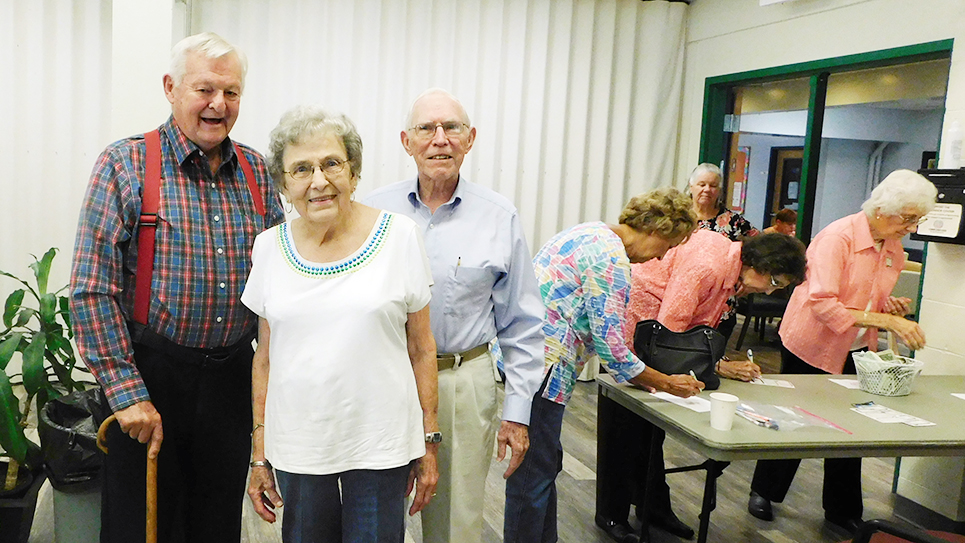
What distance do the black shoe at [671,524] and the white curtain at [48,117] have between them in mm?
3529

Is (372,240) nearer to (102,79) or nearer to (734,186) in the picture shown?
(102,79)

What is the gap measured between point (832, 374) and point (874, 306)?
1.15 feet

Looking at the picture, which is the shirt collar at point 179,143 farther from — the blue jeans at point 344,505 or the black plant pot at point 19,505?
the black plant pot at point 19,505

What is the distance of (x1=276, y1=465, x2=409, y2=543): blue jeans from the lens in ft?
4.73

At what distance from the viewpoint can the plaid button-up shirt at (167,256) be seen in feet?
5.37

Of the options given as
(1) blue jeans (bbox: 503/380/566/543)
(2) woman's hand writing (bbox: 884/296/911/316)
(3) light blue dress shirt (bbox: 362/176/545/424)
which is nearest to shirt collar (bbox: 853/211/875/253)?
(2) woman's hand writing (bbox: 884/296/911/316)

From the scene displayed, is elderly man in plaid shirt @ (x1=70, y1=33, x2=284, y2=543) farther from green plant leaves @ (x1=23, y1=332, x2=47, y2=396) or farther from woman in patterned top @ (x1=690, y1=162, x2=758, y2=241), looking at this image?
woman in patterned top @ (x1=690, y1=162, x2=758, y2=241)

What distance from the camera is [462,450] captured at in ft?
6.03

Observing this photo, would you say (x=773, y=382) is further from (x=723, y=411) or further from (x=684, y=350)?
(x=723, y=411)

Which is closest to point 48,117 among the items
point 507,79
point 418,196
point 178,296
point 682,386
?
point 507,79

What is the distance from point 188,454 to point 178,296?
1.39 ft

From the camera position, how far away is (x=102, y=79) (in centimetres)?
420

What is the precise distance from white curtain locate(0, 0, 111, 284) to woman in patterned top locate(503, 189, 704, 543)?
126 inches

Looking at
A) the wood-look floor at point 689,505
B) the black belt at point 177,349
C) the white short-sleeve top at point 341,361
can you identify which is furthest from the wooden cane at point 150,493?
the wood-look floor at point 689,505
